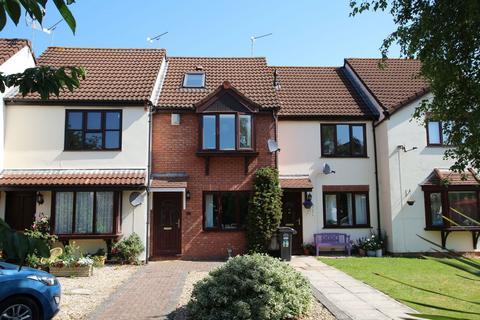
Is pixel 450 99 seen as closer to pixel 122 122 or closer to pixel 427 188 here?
pixel 427 188

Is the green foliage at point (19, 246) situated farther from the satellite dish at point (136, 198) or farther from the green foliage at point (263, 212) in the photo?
the green foliage at point (263, 212)

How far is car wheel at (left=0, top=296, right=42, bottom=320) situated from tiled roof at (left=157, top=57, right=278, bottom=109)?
11.0 m

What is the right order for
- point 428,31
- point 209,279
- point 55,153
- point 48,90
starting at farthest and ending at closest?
1. point 55,153
2. point 209,279
3. point 428,31
4. point 48,90

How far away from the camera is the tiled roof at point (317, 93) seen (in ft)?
61.5

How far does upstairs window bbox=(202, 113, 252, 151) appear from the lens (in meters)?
16.8

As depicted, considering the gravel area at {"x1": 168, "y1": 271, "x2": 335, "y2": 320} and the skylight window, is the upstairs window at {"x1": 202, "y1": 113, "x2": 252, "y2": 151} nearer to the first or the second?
the skylight window

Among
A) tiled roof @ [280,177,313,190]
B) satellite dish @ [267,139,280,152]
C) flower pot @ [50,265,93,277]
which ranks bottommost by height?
flower pot @ [50,265,93,277]

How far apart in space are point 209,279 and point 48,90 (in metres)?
5.54

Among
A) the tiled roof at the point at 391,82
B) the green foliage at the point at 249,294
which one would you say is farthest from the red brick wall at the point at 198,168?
the green foliage at the point at 249,294

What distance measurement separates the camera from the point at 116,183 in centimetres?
1549

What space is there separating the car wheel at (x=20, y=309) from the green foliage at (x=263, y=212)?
9.71 metres

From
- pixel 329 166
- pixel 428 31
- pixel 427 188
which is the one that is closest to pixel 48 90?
pixel 428 31

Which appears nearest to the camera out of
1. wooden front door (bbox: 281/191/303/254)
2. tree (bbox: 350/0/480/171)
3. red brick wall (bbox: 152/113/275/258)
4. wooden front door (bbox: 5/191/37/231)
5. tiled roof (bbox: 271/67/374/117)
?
tree (bbox: 350/0/480/171)

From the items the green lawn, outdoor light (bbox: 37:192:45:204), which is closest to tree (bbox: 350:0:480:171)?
the green lawn
